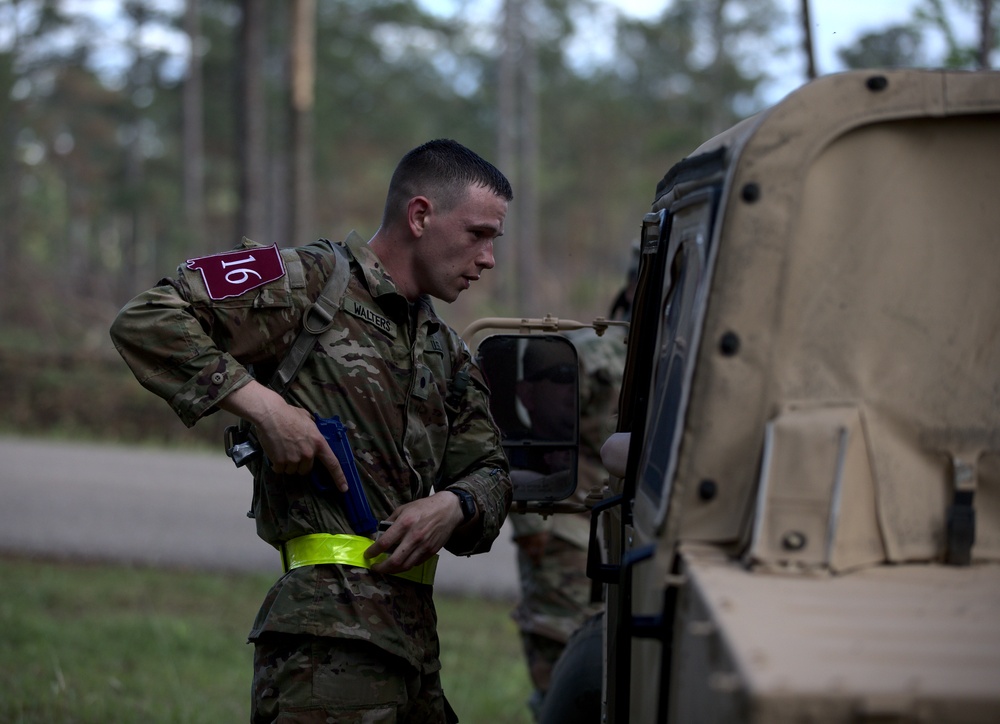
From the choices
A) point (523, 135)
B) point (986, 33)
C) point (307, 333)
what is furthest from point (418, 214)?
point (523, 135)

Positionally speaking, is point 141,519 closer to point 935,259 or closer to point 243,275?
point 243,275

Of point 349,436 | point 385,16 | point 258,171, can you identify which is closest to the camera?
point 349,436

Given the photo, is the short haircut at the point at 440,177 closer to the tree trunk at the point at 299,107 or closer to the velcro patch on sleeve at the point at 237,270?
the velcro patch on sleeve at the point at 237,270

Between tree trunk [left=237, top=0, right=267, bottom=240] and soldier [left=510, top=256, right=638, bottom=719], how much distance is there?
12.8 metres

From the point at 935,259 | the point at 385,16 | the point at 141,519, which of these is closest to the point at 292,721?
the point at 935,259

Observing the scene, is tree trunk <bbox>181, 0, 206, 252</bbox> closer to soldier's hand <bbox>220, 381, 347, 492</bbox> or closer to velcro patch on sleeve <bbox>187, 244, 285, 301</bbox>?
velcro patch on sleeve <bbox>187, 244, 285, 301</bbox>

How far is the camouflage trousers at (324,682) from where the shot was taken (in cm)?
294

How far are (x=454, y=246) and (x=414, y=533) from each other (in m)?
0.81

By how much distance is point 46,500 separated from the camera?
12086 mm

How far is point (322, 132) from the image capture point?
31203 mm

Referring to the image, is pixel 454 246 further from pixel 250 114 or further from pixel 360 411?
pixel 250 114

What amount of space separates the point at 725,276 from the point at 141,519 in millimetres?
10191

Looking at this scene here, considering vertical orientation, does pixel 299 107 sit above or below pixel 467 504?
above

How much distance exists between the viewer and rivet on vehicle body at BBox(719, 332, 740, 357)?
80.7 inches
